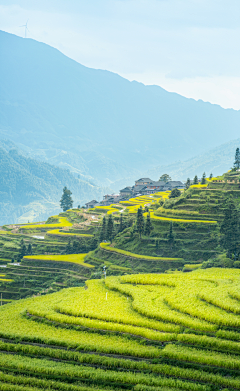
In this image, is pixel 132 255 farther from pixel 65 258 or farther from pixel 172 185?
pixel 172 185

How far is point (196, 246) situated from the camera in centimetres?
5447

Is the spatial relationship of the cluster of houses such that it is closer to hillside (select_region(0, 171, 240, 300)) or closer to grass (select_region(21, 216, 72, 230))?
grass (select_region(21, 216, 72, 230))

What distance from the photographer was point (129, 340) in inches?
878

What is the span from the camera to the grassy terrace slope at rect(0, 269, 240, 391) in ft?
59.5

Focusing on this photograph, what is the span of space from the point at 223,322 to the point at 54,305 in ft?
42.7

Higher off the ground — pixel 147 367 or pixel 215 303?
pixel 215 303

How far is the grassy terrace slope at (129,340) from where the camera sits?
59.5ft

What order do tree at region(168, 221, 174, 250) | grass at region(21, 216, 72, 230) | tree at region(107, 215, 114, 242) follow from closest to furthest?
tree at region(168, 221, 174, 250), tree at region(107, 215, 114, 242), grass at region(21, 216, 72, 230)

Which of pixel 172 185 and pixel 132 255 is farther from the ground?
pixel 172 185

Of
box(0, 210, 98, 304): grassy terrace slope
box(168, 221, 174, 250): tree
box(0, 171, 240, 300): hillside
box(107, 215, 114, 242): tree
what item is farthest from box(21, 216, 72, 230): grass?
box(168, 221, 174, 250): tree

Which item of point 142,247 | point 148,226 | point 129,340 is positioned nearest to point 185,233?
point 148,226

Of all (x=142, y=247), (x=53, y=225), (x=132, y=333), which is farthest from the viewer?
(x=53, y=225)

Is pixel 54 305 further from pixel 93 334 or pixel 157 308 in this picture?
pixel 157 308

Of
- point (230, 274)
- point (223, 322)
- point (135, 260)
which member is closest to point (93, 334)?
point (223, 322)
